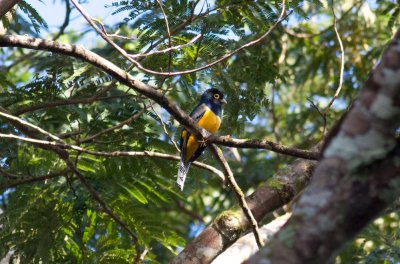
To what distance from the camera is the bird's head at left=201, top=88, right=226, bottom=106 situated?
6.08 meters

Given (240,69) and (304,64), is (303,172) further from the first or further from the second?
(304,64)

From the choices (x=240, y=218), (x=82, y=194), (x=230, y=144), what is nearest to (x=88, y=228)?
(x=82, y=194)

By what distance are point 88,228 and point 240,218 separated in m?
1.34

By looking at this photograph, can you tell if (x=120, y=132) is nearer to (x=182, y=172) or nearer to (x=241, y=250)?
(x=182, y=172)

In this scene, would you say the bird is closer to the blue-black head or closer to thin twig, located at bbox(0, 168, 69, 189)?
the blue-black head

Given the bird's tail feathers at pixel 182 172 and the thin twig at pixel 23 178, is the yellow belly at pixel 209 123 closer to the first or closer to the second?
the bird's tail feathers at pixel 182 172

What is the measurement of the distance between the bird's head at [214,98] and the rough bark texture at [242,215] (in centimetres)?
99

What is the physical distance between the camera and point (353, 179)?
2170mm

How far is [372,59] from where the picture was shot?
877 centimetres

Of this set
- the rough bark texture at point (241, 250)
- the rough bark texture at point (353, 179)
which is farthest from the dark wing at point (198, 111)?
the rough bark texture at point (353, 179)

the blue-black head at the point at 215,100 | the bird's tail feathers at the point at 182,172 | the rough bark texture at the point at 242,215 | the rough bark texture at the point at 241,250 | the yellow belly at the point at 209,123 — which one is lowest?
the rough bark texture at the point at 241,250

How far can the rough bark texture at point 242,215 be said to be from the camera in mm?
4945

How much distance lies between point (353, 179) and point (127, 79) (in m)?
1.89

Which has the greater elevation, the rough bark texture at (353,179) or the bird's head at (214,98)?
the bird's head at (214,98)
